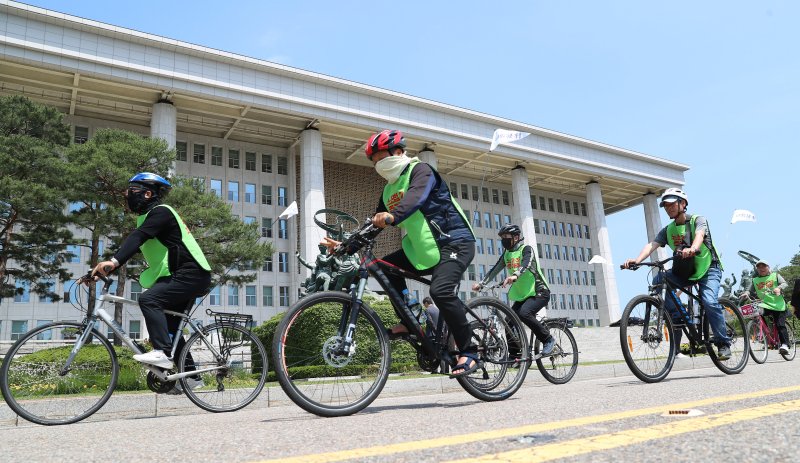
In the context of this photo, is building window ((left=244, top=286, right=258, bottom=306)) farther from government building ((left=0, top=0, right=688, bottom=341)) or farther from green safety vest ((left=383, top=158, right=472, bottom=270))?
green safety vest ((left=383, top=158, right=472, bottom=270))

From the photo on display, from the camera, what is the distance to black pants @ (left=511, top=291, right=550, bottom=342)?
6.79 meters

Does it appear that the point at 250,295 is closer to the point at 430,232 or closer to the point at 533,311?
the point at 533,311

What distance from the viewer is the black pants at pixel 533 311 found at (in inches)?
267

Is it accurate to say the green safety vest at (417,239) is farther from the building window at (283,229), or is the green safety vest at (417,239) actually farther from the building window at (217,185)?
the building window at (283,229)

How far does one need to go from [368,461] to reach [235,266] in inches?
1066

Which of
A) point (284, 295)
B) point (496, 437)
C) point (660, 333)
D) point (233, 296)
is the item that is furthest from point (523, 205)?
point (496, 437)

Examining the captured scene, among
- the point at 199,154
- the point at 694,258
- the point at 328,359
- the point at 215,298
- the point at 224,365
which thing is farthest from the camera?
the point at 199,154

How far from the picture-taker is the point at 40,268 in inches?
1040

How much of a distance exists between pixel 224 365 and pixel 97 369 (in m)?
0.95

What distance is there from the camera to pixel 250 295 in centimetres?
4506

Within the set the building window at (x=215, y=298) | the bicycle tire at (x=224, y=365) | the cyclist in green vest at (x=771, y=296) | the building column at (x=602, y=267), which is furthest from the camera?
the building column at (x=602, y=267)

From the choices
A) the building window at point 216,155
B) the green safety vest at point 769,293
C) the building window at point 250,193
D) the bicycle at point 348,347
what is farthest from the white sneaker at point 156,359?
the building window at point 250,193

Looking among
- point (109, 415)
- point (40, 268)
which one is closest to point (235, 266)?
point (40, 268)

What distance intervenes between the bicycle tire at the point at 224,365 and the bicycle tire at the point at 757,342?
6.37 metres
